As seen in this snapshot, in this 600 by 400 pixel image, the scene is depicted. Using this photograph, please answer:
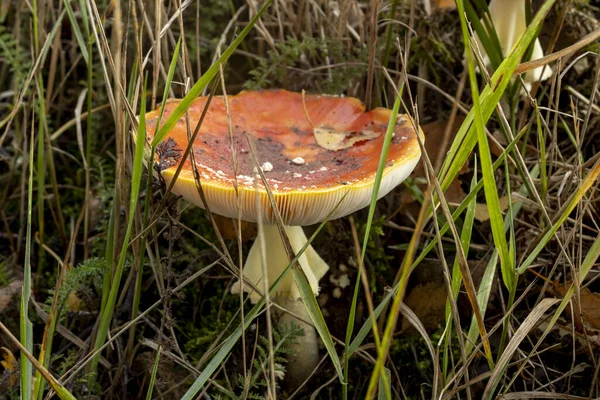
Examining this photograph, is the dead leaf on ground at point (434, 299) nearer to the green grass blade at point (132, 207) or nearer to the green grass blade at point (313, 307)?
the green grass blade at point (313, 307)

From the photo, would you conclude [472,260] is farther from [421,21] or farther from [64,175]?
[64,175]

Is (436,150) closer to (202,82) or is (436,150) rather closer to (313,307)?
(313,307)

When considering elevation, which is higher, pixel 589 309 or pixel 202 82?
pixel 202 82

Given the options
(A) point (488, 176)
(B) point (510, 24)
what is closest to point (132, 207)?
(A) point (488, 176)

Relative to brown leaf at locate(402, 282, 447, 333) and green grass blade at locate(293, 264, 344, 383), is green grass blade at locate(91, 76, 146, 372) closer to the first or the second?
green grass blade at locate(293, 264, 344, 383)

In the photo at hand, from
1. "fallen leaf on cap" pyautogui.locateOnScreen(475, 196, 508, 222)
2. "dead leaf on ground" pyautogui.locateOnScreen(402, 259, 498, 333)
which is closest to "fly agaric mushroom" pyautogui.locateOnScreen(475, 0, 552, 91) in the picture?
"fallen leaf on cap" pyautogui.locateOnScreen(475, 196, 508, 222)

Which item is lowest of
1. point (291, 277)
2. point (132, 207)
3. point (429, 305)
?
point (429, 305)
